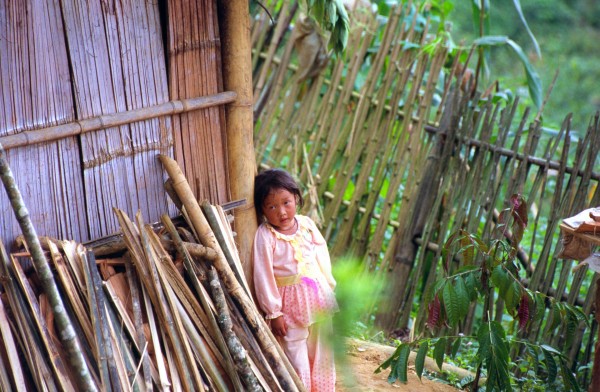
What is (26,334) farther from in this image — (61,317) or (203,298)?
(203,298)

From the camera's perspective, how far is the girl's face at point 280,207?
121 inches

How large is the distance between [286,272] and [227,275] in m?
0.36

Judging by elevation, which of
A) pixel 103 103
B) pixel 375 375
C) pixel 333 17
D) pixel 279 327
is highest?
pixel 333 17

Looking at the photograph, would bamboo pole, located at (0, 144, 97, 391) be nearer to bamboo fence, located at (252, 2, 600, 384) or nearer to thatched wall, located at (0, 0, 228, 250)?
thatched wall, located at (0, 0, 228, 250)

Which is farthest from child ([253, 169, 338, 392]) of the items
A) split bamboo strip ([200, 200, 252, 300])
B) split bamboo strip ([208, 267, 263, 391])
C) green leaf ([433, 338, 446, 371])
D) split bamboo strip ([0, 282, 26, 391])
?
split bamboo strip ([0, 282, 26, 391])

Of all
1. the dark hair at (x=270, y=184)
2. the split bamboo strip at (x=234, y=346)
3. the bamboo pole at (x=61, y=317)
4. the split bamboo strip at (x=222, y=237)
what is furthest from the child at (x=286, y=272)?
the bamboo pole at (x=61, y=317)

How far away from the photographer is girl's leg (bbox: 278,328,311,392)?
309 cm

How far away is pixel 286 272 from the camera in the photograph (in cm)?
310

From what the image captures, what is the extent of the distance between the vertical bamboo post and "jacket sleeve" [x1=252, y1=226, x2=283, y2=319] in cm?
6

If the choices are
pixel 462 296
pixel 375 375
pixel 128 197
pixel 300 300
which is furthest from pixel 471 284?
pixel 128 197

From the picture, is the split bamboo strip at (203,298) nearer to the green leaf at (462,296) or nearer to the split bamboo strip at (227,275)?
the split bamboo strip at (227,275)

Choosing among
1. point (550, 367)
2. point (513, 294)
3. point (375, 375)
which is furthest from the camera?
point (375, 375)

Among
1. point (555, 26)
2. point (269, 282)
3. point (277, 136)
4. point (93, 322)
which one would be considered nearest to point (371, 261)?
point (277, 136)

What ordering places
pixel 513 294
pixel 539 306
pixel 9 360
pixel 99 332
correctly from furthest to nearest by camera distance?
pixel 539 306
pixel 513 294
pixel 99 332
pixel 9 360
